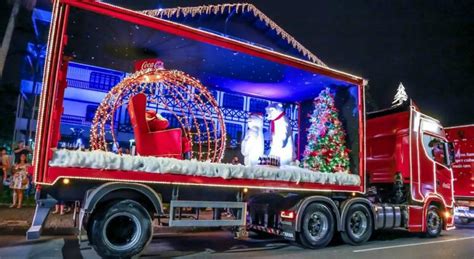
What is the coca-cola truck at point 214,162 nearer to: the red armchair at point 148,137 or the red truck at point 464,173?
the red armchair at point 148,137

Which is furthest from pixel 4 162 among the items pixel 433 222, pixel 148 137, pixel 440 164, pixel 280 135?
pixel 440 164

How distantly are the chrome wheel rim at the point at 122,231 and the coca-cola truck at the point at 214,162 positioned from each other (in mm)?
16

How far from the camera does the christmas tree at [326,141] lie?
9312 mm

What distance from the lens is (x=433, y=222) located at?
10234 mm

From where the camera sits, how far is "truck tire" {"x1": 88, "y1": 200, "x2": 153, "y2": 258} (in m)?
5.75

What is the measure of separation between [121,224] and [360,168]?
18.4 ft

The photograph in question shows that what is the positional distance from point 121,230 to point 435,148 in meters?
8.82

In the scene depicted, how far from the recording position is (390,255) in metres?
7.33

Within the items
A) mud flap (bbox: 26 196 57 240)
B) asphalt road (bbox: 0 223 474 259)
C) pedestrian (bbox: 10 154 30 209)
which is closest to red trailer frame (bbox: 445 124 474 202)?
asphalt road (bbox: 0 223 474 259)

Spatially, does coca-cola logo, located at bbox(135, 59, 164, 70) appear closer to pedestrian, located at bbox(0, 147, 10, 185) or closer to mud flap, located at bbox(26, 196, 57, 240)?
mud flap, located at bbox(26, 196, 57, 240)

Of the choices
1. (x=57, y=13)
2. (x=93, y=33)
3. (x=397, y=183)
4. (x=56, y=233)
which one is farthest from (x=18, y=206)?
(x=397, y=183)

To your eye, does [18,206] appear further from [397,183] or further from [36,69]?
A: [36,69]

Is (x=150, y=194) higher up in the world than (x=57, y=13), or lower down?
lower down

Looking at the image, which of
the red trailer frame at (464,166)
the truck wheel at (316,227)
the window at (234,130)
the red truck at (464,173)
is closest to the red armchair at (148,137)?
the truck wheel at (316,227)
